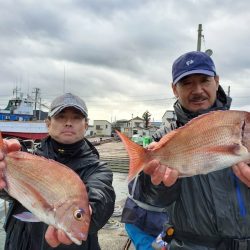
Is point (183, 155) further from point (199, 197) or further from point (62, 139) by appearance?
point (62, 139)

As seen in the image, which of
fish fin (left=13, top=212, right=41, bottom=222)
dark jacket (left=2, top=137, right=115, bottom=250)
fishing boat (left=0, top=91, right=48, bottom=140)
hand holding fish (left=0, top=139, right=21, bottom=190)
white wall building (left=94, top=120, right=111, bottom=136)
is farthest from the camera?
white wall building (left=94, top=120, right=111, bottom=136)

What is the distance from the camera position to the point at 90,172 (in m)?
2.98

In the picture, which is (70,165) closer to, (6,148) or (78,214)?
Result: (6,148)

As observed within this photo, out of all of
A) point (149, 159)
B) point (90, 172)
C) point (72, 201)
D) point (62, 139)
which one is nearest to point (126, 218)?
point (90, 172)

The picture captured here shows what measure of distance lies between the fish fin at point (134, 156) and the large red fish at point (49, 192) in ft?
1.28

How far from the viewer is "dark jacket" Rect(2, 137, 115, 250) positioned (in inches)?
104

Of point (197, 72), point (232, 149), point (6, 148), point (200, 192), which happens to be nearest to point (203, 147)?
point (232, 149)

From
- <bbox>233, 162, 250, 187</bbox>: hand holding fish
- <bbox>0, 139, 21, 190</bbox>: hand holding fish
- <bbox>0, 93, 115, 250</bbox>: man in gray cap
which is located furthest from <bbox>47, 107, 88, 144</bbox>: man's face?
<bbox>233, 162, 250, 187</bbox>: hand holding fish

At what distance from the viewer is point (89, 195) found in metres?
2.61

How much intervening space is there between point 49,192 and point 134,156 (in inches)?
24.7

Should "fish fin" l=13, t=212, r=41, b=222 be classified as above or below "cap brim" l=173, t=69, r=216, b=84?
below

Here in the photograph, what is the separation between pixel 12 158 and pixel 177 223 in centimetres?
131

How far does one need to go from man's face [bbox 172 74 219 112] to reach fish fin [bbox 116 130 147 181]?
82 centimetres

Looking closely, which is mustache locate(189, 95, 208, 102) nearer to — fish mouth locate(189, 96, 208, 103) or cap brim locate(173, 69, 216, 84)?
fish mouth locate(189, 96, 208, 103)
